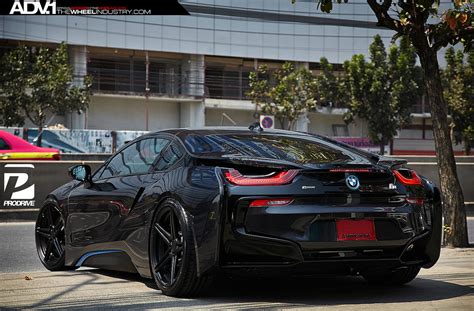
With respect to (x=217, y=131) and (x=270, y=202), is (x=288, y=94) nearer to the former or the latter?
(x=217, y=131)

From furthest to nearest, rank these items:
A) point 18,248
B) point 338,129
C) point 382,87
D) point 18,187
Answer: point 338,129, point 382,87, point 18,187, point 18,248

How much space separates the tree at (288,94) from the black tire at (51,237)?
146 ft

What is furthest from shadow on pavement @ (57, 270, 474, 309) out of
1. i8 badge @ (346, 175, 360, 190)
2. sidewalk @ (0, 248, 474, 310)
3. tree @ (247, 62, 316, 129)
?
tree @ (247, 62, 316, 129)

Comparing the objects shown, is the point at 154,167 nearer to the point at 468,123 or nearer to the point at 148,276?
the point at 148,276

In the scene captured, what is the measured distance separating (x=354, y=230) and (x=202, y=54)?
54991 millimetres

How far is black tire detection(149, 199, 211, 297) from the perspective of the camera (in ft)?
18.6

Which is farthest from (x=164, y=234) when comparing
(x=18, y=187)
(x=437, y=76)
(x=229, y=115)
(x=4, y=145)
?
(x=229, y=115)

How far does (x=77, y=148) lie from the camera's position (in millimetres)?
45312

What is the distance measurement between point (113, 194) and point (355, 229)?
2.16 m

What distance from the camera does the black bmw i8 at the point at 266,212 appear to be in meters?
5.55

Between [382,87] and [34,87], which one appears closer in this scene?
[34,87]

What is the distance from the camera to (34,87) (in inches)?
1864

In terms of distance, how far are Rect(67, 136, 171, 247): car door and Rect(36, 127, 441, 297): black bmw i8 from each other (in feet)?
0.07

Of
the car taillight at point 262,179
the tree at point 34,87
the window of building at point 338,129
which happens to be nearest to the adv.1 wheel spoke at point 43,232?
the car taillight at point 262,179
